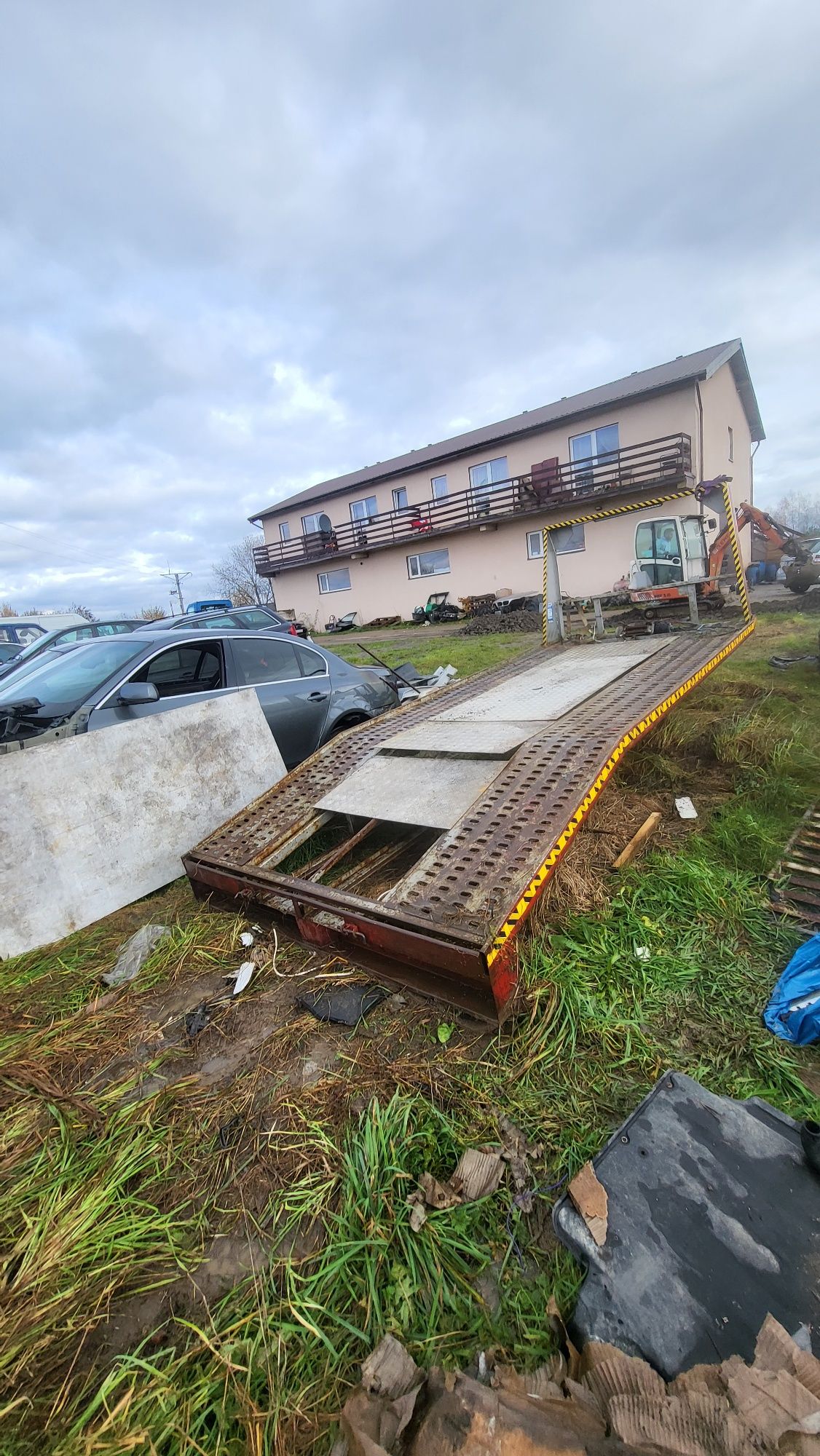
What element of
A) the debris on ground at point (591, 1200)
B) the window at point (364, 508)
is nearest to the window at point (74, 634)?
the debris on ground at point (591, 1200)

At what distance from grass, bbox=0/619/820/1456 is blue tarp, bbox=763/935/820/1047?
2.3 inches

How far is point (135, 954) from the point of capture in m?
2.91

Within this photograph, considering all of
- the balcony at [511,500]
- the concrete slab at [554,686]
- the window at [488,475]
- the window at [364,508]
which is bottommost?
the concrete slab at [554,686]

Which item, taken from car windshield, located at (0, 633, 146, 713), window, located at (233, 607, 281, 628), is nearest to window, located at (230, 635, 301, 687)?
car windshield, located at (0, 633, 146, 713)

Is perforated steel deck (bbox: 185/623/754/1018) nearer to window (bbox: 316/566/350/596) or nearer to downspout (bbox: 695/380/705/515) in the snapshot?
downspout (bbox: 695/380/705/515)

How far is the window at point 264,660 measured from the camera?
4477 mm

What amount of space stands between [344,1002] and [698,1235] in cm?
144

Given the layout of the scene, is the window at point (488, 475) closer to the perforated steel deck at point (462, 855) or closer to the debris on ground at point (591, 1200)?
the perforated steel deck at point (462, 855)

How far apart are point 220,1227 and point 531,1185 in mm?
916

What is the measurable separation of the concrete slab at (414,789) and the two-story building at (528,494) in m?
9.80

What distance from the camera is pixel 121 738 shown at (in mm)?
3395

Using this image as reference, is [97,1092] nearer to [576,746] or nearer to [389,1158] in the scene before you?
[389,1158]

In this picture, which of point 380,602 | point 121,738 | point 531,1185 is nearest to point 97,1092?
point 531,1185

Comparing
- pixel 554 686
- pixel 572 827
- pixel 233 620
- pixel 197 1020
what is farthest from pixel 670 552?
pixel 197 1020
